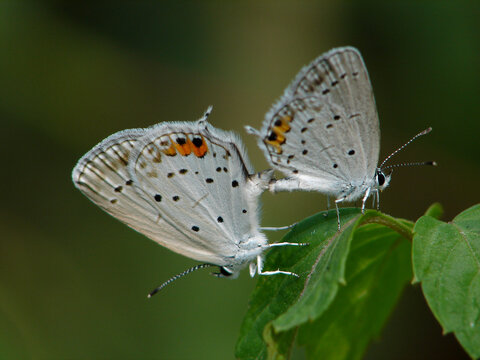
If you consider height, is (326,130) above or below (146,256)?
above

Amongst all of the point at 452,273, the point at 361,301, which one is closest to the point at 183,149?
the point at 361,301

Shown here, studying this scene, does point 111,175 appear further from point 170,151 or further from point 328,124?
Result: point 328,124

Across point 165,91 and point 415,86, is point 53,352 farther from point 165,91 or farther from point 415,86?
point 415,86

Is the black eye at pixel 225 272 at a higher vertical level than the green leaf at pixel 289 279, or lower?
lower

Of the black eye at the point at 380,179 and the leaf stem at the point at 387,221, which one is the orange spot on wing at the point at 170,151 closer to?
the leaf stem at the point at 387,221

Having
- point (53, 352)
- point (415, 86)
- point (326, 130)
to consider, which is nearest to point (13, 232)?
point (53, 352)

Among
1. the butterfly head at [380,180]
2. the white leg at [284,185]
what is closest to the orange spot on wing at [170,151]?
the white leg at [284,185]
